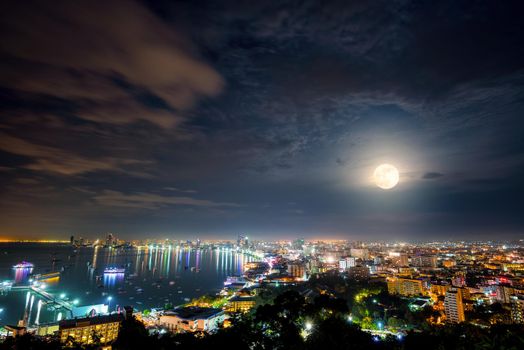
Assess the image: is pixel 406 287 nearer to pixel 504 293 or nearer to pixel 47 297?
pixel 504 293

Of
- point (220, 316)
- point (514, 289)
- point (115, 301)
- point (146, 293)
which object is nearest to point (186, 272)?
point (146, 293)

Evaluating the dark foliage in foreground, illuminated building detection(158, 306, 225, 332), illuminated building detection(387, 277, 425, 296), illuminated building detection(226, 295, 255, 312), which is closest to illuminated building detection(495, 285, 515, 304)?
illuminated building detection(387, 277, 425, 296)

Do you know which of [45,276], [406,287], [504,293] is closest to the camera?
[504,293]

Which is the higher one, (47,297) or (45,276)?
(45,276)

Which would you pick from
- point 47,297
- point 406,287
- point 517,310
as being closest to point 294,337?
point 517,310

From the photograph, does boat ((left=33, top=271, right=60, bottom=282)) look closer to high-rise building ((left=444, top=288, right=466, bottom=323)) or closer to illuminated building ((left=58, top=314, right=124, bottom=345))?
illuminated building ((left=58, top=314, right=124, bottom=345))

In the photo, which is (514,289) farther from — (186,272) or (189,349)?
(186,272)
